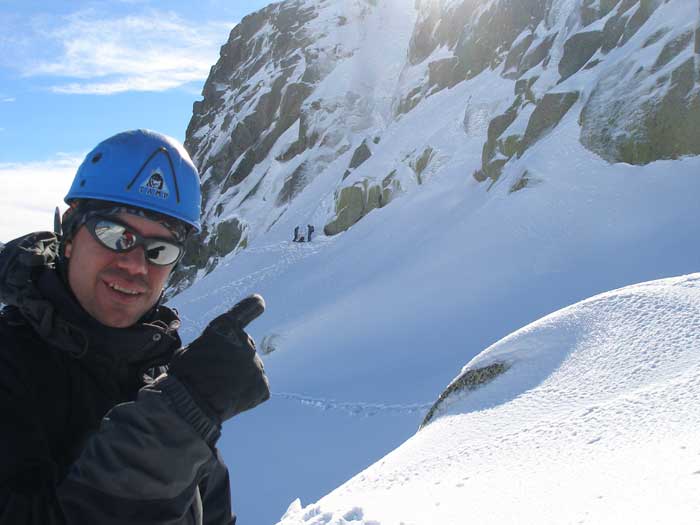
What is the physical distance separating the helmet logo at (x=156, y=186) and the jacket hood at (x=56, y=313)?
0.34 m

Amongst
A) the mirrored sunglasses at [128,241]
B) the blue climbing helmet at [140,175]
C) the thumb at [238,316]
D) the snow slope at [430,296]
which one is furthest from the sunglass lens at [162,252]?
the snow slope at [430,296]

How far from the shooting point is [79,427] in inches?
62.9

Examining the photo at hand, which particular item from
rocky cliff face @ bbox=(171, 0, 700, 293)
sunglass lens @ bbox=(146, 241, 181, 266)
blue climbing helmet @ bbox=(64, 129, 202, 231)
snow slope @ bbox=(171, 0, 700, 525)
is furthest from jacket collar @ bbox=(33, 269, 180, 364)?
rocky cliff face @ bbox=(171, 0, 700, 293)

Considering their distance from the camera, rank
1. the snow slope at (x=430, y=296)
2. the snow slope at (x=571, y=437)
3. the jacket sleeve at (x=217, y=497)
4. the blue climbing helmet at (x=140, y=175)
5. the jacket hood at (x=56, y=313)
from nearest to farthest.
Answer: the jacket hood at (x=56, y=313) < the blue climbing helmet at (x=140, y=175) < the jacket sleeve at (x=217, y=497) < the snow slope at (x=571, y=437) < the snow slope at (x=430, y=296)

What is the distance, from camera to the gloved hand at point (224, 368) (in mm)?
1505

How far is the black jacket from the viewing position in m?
1.34

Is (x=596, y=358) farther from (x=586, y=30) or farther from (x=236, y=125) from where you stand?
(x=236, y=125)

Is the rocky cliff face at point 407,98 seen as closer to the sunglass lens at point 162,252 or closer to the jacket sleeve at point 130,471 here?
the sunglass lens at point 162,252

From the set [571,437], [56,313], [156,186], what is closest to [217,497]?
[56,313]

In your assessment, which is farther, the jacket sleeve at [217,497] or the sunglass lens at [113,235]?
the jacket sleeve at [217,497]

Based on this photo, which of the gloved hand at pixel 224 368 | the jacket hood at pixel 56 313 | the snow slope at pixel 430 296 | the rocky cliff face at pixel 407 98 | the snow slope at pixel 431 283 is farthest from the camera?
the rocky cliff face at pixel 407 98

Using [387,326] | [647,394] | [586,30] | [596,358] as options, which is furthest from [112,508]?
[586,30]

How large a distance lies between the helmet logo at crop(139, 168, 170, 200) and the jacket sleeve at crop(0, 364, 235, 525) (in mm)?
A: 740

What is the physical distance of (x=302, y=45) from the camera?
4959 cm
